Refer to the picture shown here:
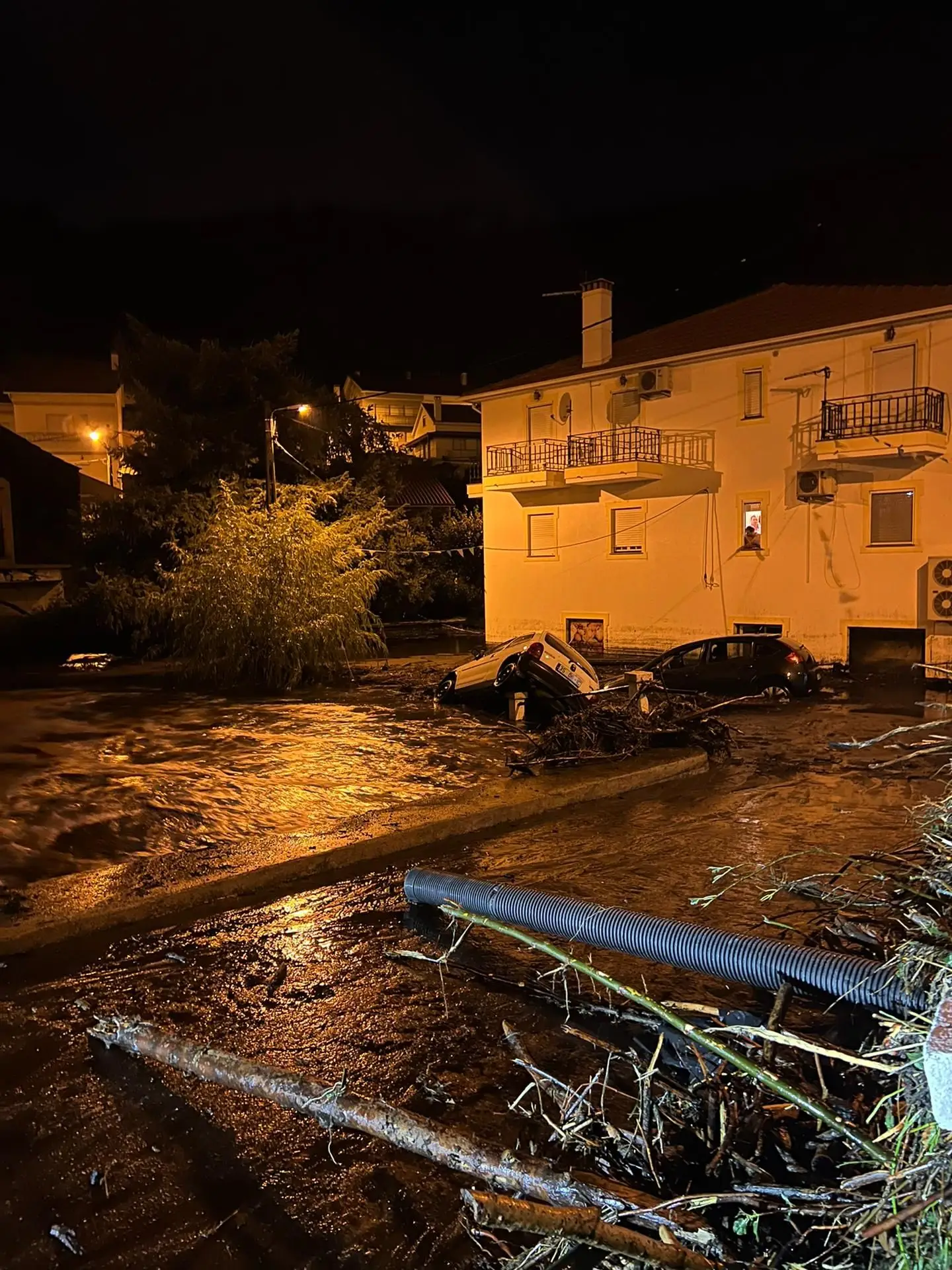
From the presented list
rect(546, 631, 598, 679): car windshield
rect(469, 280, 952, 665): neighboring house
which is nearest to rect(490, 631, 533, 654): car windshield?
rect(546, 631, 598, 679): car windshield

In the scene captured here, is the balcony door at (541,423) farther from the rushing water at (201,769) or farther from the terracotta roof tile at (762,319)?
the rushing water at (201,769)

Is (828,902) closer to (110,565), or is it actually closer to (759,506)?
(759,506)

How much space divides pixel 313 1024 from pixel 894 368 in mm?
20697

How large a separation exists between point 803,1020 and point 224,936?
3.62m

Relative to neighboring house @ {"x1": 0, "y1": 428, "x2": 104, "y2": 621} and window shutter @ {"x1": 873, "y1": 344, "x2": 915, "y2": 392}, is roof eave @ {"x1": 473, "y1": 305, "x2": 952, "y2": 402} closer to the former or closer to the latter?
window shutter @ {"x1": 873, "y1": 344, "x2": 915, "y2": 392}

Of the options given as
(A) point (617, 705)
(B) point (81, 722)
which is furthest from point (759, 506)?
(B) point (81, 722)

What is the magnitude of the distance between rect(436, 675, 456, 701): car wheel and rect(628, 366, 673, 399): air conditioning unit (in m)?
12.4

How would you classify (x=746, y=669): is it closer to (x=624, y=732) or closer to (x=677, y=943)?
(x=624, y=732)

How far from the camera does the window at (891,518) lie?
2094 centimetres

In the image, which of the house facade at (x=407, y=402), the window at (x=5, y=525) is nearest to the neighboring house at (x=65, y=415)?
the house facade at (x=407, y=402)

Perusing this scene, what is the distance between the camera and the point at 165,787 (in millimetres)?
9953

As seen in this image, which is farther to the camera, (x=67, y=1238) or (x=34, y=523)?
(x=34, y=523)

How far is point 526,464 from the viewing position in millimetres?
28594

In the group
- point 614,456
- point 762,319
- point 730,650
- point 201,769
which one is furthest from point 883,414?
point 201,769
